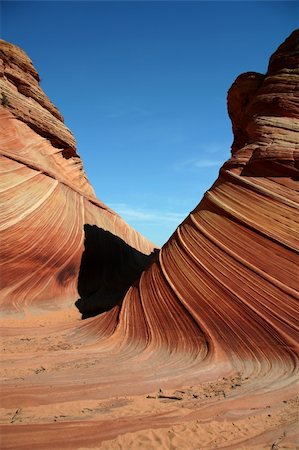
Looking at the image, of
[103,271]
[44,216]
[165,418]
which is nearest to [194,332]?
[165,418]

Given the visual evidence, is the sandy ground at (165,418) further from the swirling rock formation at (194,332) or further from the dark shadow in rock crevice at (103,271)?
the dark shadow in rock crevice at (103,271)

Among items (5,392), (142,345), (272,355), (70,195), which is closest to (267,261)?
(272,355)

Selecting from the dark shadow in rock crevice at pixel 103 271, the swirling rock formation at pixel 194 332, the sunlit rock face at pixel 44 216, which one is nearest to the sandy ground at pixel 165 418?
the swirling rock formation at pixel 194 332

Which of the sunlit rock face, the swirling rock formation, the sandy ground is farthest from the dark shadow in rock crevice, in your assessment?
the sandy ground

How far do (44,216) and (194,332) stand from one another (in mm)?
6912

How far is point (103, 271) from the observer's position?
45.7ft

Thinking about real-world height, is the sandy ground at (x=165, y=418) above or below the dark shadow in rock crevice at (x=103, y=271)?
below

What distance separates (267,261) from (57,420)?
433cm

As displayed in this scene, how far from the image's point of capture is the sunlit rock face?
423 inches

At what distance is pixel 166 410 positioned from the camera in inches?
174

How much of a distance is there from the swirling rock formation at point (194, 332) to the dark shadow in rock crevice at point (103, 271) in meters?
1.16

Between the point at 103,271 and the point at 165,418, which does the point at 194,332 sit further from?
the point at 103,271

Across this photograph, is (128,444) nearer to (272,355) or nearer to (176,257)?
(272,355)

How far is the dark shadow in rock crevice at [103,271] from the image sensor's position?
11969 mm
